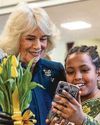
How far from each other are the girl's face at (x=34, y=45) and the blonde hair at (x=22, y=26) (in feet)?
0.07

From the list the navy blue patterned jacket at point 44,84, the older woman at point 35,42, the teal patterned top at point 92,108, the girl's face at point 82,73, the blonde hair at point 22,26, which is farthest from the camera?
the blonde hair at point 22,26

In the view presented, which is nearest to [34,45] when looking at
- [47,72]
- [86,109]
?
[47,72]

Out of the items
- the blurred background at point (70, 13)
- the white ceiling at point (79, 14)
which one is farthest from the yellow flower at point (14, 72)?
the white ceiling at point (79, 14)

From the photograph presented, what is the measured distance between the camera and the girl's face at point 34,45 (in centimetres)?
147

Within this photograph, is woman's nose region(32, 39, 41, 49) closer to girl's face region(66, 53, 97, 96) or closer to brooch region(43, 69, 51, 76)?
brooch region(43, 69, 51, 76)

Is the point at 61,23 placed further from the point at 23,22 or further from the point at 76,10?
the point at 23,22

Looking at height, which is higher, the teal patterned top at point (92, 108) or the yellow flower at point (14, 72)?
the yellow flower at point (14, 72)

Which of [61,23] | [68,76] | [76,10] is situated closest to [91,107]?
[68,76]

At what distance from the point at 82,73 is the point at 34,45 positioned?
0.43 metres

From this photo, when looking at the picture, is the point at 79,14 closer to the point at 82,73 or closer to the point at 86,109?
the point at 82,73

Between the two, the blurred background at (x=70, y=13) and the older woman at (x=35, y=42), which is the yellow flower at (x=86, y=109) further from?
the blurred background at (x=70, y=13)

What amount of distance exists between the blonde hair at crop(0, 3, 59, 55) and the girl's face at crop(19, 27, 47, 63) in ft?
0.07

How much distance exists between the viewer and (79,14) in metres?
3.72

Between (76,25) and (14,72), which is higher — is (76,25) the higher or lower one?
the lower one
